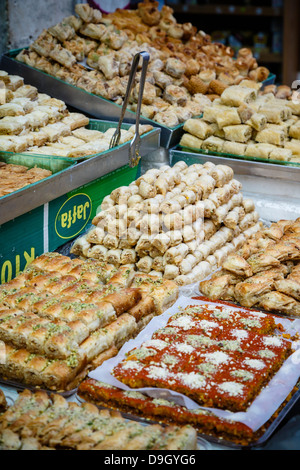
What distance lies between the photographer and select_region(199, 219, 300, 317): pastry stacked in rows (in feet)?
10.7

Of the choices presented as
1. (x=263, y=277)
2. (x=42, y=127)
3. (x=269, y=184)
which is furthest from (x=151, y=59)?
(x=263, y=277)

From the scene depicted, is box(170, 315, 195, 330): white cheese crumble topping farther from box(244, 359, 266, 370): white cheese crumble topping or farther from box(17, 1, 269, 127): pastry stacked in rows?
box(17, 1, 269, 127): pastry stacked in rows

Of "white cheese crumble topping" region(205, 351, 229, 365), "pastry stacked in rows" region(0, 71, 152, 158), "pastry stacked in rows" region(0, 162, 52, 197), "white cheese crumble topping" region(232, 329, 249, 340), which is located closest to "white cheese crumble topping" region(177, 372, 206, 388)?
"white cheese crumble topping" region(205, 351, 229, 365)

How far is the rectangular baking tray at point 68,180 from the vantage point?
3.37m

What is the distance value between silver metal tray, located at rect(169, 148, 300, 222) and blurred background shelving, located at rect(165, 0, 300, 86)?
503 centimetres

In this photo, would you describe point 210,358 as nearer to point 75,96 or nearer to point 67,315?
point 67,315

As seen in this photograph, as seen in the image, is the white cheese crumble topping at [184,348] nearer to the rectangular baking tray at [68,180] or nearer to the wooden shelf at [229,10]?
the rectangular baking tray at [68,180]

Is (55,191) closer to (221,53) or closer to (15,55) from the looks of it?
(15,55)

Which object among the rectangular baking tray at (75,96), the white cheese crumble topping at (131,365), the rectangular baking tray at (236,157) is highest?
the rectangular baking tray at (75,96)

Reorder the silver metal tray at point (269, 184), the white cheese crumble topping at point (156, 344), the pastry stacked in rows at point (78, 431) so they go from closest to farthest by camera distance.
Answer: the pastry stacked in rows at point (78, 431) < the white cheese crumble topping at point (156, 344) < the silver metal tray at point (269, 184)

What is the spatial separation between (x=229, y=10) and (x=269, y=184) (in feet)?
19.3

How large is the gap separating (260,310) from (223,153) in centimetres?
204

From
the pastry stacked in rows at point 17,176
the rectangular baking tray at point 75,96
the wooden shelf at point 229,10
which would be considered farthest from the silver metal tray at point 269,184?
the wooden shelf at point 229,10
